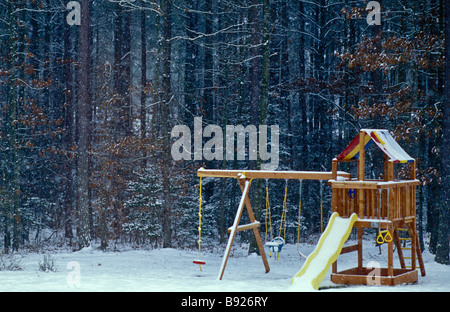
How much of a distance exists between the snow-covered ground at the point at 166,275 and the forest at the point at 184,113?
2.39 metres

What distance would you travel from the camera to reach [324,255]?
10.5 meters

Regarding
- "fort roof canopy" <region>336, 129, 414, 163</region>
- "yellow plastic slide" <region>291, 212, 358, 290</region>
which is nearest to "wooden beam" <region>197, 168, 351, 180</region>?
"fort roof canopy" <region>336, 129, 414, 163</region>

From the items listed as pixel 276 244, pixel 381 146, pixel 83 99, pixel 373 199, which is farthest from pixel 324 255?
pixel 83 99

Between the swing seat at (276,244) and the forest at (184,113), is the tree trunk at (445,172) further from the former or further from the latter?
the swing seat at (276,244)

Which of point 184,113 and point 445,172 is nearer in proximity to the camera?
point 445,172

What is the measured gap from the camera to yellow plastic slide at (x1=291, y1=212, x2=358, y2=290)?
998 cm

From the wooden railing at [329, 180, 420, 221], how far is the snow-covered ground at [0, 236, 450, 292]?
1440 mm

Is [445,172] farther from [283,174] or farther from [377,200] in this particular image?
[283,174]

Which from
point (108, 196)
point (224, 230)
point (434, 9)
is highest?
point (434, 9)

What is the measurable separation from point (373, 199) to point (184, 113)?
1730 cm
